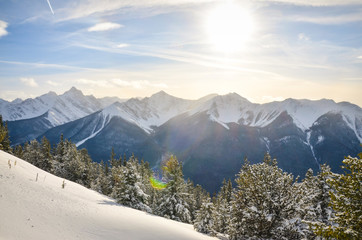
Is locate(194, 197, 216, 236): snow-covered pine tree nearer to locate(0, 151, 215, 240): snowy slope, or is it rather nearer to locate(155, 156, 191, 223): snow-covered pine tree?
locate(155, 156, 191, 223): snow-covered pine tree

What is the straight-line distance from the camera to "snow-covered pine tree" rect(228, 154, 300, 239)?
16.1 metres

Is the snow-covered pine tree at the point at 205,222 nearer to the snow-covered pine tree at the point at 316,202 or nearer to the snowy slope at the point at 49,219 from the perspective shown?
the snow-covered pine tree at the point at 316,202

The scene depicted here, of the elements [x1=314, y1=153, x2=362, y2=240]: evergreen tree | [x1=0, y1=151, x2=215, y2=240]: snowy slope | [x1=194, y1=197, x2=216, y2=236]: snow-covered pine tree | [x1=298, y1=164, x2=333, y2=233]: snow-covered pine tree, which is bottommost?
[x1=194, y1=197, x2=216, y2=236]: snow-covered pine tree

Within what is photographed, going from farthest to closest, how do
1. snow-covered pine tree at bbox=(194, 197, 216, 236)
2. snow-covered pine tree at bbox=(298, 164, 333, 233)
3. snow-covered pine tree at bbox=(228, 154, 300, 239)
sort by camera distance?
snow-covered pine tree at bbox=(194, 197, 216, 236), snow-covered pine tree at bbox=(298, 164, 333, 233), snow-covered pine tree at bbox=(228, 154, 300, 239)

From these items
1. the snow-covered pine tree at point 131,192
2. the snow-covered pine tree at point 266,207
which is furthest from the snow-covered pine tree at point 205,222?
the snow-covered pine tree at point 266,207

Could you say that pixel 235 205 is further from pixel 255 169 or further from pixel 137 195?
pixel 137 195

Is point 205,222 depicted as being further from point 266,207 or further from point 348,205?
point 348,205

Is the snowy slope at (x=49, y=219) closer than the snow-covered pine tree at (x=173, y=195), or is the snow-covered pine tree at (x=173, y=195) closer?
the snowy slope at (x=49, y=219)

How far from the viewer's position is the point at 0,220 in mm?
10008

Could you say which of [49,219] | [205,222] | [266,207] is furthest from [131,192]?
[49,219]

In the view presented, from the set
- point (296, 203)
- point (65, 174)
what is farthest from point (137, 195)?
point (65, 174)

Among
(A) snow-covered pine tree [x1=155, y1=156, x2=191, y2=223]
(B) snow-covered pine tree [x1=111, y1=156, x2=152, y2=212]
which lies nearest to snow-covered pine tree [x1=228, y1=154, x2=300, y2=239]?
(A) snow-covered pine tree [x1=155, y1=156, x2=191, y2=223]

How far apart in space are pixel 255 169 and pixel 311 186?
5530 millimetres

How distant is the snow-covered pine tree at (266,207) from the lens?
634 inches
